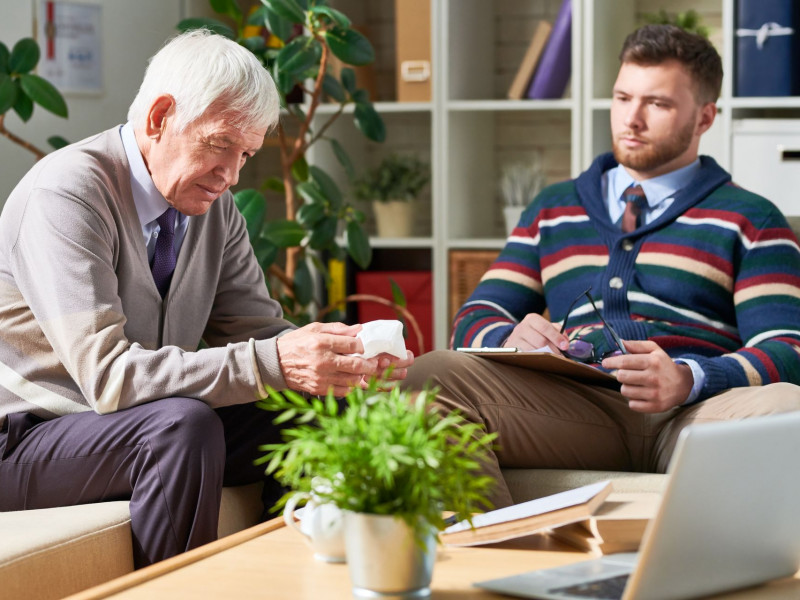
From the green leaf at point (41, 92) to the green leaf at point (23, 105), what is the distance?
0.01 meters

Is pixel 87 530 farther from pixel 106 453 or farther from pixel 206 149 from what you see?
pixel 206 149

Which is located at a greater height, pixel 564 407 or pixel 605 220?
pixel 605 220

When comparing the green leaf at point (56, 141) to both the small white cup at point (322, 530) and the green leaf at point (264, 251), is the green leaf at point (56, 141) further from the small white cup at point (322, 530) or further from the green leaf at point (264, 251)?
the small white cup at point (322, 530)

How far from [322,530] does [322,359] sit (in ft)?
1.69

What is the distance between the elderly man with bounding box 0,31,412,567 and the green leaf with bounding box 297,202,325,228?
43.1 inches

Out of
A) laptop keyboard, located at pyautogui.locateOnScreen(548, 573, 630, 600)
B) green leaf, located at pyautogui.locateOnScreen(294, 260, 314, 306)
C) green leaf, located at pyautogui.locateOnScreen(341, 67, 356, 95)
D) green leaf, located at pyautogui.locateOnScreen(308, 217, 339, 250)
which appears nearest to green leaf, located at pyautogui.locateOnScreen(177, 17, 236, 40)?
green leaf, located at pyautogui.locateOnScreen(341, 67, 356, 95)

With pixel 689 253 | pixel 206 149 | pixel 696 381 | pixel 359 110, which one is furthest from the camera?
pixel 359 110

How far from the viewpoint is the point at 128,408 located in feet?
5.87

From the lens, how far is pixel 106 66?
3439 millimetres

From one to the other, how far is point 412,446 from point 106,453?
0.81 m

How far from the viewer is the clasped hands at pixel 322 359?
1777 mm

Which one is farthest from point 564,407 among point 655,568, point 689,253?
point 655,568

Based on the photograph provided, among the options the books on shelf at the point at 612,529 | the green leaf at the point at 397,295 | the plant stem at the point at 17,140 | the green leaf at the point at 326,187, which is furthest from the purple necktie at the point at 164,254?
the green leaf at the point at 397,295

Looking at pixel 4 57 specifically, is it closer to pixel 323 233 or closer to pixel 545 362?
pixel 323 233
